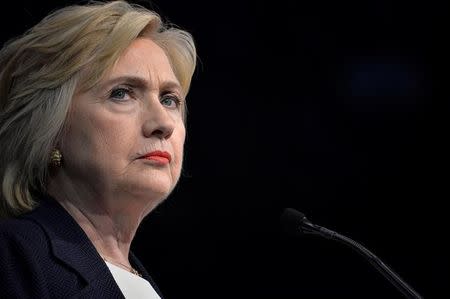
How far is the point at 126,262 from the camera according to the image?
174 centimetres

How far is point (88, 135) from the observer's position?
161 cm

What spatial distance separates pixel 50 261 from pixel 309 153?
1.71 meters

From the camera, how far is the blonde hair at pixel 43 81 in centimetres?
163

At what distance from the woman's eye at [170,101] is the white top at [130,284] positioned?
43cm

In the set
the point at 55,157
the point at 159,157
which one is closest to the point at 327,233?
the point at 159,157

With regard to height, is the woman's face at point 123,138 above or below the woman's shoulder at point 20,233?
above

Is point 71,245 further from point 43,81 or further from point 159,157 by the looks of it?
point 43,81

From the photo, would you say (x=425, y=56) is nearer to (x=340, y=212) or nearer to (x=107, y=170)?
(x=340, y=212)

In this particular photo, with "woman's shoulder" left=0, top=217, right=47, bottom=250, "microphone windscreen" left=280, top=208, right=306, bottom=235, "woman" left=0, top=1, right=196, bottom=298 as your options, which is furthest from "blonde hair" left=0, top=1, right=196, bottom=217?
"microphone windscreen" left=280, top=208, right=306, bottom=235

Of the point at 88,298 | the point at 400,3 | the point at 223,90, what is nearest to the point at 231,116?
the point at 223,90

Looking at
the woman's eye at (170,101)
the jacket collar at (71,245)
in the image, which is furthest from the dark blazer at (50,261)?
the woman's eye at (170,101)

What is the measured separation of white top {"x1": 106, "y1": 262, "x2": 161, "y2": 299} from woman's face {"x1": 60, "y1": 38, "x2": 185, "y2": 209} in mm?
171

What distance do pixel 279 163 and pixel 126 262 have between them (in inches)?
51.7

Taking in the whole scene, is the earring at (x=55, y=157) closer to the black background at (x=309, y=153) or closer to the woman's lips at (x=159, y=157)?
the woman's lips at (x=159, y=157)
